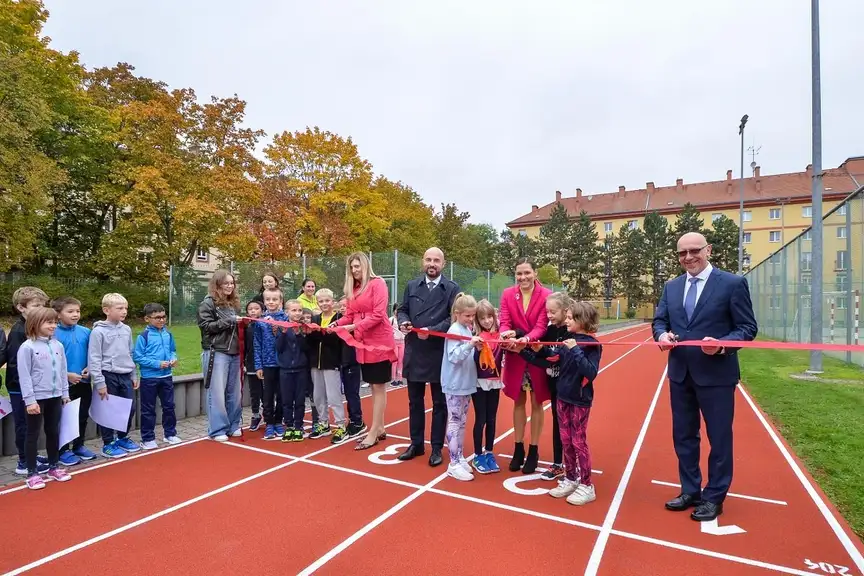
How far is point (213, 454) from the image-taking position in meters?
5.28

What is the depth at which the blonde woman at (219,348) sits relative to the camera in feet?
18.8

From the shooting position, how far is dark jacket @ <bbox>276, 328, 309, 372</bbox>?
5.75m

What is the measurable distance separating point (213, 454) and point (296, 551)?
2534 mm

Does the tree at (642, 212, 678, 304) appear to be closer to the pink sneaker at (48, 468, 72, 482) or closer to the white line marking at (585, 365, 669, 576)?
the white line marking at (585, 365, 669, 576)

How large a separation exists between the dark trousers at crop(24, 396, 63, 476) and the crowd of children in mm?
10

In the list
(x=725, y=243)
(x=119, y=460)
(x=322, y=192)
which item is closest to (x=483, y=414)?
(x=119, y=460)

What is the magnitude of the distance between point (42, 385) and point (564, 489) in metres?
4.58

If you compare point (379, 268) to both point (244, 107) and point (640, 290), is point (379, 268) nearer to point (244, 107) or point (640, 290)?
point (244, 107)

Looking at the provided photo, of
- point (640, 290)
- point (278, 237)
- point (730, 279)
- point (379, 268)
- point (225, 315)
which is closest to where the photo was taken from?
point (730, 279)

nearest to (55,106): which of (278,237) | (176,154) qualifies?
(176,154)

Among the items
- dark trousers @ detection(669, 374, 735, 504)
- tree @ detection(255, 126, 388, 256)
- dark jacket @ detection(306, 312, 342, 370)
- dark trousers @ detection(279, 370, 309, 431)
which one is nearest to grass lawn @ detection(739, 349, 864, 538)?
dark trousers @ detection(669, 374, 735, 504)

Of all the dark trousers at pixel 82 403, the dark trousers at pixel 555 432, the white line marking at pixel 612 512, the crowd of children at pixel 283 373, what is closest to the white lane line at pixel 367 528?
the crowd of children at pixel 283 373

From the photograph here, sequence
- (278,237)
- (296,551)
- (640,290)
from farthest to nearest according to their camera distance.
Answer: (640,290) < (278,237) < (296,551)

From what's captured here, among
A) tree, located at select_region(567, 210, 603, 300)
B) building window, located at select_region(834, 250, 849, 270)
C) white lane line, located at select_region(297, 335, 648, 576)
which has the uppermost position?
tree, located at select_region(567, 210, 603, 300)
